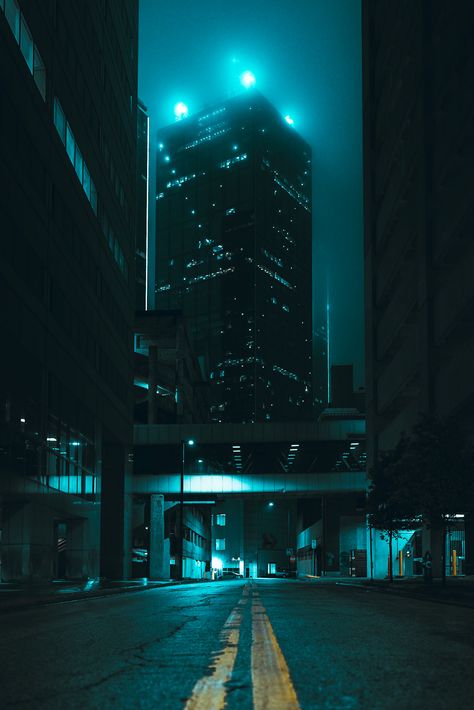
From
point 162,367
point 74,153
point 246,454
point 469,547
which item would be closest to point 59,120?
point 74,153

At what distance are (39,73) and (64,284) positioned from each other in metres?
9.10

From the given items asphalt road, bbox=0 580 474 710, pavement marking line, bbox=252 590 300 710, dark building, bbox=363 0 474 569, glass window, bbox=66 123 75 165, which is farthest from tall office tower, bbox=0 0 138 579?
pavement marking line, bbox=252 590 300 710

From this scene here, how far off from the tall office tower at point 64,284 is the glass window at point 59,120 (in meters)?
Result: 0.09

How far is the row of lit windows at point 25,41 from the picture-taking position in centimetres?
3036

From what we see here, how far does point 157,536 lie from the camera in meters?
69.4

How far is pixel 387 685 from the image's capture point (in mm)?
4984

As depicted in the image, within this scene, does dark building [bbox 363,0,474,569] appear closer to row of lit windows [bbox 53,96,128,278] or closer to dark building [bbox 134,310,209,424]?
row of lit windows [bbox 53,96,128,278]

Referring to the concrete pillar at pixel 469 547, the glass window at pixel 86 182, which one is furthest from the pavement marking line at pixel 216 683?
the concrete pillar at pixel 469 547

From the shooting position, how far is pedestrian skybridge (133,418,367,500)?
226 feet

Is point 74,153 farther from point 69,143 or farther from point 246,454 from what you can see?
point 246,454

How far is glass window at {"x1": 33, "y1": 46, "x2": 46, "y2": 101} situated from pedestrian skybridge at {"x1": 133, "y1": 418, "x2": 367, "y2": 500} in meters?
Answer: 33.9

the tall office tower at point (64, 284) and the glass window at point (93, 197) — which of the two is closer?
the tall office tower at point (64, 284)

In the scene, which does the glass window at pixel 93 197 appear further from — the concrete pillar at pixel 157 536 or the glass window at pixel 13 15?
the concrete pillar at pixel 157 536

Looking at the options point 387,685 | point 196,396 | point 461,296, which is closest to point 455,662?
point 387,685
